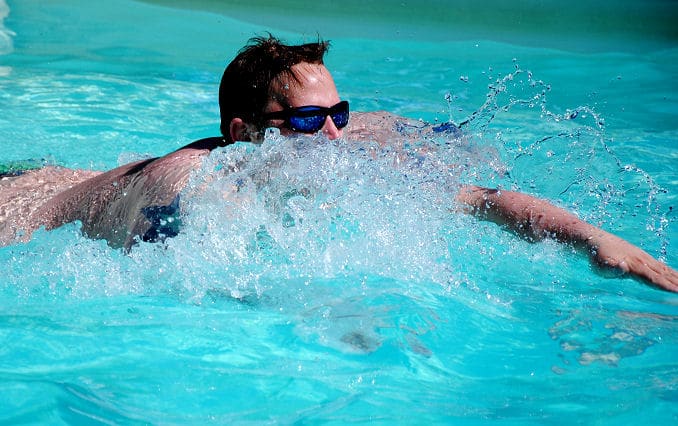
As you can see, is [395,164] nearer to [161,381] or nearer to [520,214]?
[520,214]

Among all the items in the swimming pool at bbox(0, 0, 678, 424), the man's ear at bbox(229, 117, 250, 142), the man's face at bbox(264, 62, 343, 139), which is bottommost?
the swimming pool at bbox(0, 0, 678, 424)

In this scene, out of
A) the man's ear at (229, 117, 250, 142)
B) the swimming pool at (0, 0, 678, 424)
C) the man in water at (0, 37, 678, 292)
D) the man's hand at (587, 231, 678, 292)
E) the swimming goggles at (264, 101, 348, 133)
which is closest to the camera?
the swimming pool at (0, 0, 678, 424)

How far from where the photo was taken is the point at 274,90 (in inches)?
125

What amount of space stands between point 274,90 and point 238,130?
0.81ft

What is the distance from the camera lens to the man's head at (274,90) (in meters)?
3.15

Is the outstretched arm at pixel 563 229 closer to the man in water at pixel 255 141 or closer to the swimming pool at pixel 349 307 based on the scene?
A: the man in water at pixel 255 141

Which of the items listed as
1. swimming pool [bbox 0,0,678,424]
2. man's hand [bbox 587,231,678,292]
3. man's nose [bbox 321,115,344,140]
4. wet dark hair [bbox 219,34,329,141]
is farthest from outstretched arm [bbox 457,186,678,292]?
wet dark hair [bbox 219,34,329,141]

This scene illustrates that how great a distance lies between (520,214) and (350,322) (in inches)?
29.8

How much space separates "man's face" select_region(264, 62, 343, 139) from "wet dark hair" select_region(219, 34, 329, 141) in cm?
3

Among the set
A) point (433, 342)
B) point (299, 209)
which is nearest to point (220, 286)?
point (299, 209)

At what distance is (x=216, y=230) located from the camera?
3016 millimetres

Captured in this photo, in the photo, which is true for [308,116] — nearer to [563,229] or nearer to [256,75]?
[256,75]

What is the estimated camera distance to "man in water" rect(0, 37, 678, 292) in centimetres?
288

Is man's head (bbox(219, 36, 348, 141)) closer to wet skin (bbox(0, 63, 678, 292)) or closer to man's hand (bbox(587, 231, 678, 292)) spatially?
wet skin (bbox(0, 63, 678, 292))
